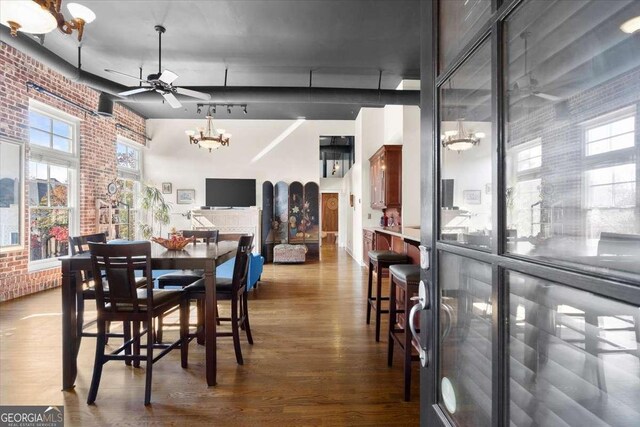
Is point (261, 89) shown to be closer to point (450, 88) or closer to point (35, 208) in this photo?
point (35, 208)

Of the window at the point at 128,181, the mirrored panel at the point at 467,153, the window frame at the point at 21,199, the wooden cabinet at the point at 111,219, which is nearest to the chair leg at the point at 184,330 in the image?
the mirrored panel at the point at 467,153

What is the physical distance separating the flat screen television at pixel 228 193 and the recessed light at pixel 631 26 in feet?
26.3

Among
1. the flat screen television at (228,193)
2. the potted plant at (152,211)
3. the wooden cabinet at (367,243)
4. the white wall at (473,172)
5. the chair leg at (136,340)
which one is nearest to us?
the white wall at (473,172)

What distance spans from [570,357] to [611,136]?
0.37 metres

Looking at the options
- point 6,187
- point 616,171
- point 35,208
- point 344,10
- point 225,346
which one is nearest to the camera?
point 616,171

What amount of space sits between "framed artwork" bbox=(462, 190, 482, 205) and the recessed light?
1.31ft

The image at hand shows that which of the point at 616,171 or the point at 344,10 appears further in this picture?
the point at 344,10

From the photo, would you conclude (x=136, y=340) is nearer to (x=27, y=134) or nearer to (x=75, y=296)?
(x=75, y=296)

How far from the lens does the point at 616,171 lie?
1.43ft

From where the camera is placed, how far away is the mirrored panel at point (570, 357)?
43cm

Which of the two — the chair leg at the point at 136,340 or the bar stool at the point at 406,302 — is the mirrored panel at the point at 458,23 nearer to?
the bar stool at the point at 406,302

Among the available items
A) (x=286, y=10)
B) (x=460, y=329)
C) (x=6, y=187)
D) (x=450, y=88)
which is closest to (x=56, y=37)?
(x=6, y=187)

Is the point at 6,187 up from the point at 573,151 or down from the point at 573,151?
up

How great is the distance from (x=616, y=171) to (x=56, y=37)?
6043mm
